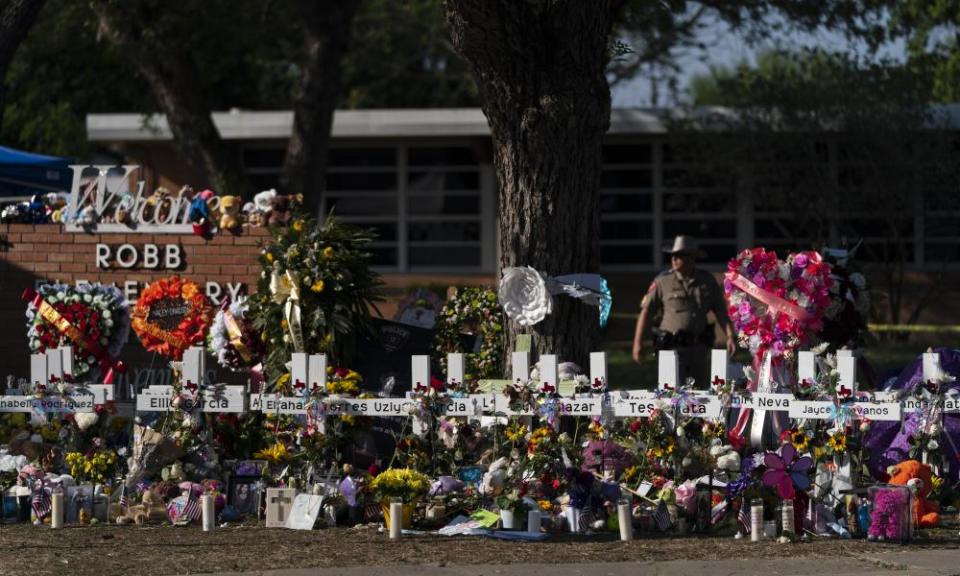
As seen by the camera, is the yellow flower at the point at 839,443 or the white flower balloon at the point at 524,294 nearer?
the yellow flower at the point at 839,443

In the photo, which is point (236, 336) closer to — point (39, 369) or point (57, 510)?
point (39, 369)

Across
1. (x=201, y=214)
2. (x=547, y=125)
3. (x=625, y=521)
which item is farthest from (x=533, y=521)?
(x=201, y=214)

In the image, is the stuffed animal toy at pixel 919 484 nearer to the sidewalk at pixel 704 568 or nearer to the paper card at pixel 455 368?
the sidewalk at pixel 704 568

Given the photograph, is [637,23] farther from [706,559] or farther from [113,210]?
[706,559]

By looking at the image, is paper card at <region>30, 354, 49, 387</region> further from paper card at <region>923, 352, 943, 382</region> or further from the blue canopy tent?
paper card at <region>923, 352, 943, 382</region>

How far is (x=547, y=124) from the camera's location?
32.7 ft

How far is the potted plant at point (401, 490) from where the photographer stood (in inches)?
347

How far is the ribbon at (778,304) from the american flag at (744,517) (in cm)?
197

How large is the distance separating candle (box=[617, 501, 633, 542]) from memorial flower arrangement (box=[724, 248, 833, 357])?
92.4 inches

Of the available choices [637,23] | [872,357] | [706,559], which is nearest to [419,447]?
[706,559]

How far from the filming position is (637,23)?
68.1ft

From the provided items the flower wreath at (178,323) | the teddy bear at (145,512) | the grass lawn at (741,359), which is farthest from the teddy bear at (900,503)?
the grass lawn at (741,359)

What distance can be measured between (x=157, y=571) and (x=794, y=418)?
150 inches

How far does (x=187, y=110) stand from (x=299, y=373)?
36.0 feet
